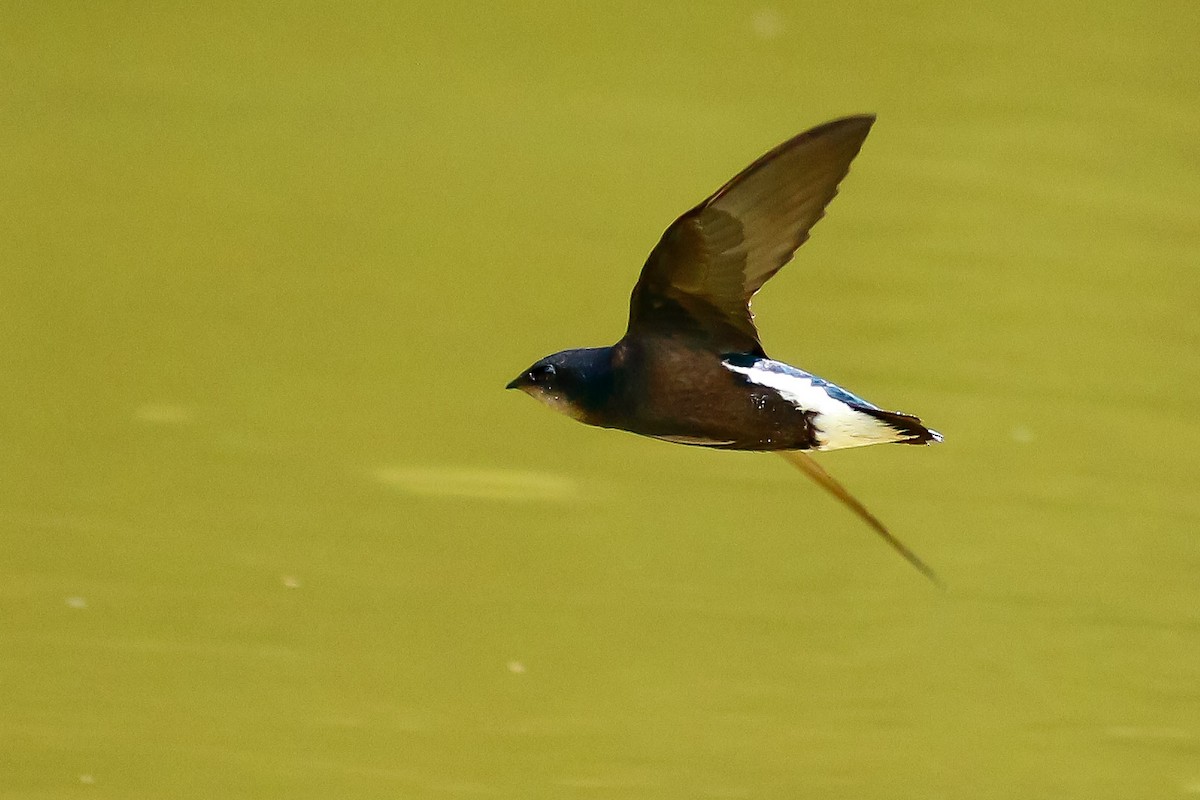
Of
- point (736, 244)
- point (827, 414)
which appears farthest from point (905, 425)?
point (736, 244)

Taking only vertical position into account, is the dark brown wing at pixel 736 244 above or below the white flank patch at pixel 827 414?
above

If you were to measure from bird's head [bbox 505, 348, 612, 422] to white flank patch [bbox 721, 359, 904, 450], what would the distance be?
0.09 m

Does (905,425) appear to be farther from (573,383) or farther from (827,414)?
(573,383)

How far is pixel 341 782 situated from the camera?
6.00 feet

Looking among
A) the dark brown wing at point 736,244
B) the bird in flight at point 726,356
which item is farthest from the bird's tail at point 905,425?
the dark brown wing at point 736,244

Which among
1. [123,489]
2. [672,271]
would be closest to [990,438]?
[123,489]

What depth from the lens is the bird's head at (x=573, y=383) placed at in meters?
1.03

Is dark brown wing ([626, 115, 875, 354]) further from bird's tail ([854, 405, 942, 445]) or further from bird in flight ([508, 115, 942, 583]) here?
bird's tail ([854, 405, 942, 445])

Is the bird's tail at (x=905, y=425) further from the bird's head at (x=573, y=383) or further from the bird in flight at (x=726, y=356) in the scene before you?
the bird's head at (x=573, y=383)

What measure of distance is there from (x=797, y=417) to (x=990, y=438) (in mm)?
1352

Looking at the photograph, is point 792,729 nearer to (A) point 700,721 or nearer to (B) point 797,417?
(A) point 700,721

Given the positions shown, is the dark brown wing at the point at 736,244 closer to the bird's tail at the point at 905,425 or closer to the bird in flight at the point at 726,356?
the bird in flight at the point at 726,356

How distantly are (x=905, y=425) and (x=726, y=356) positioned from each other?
13 centimetres

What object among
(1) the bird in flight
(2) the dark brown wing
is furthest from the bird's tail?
(2) the dark brown wing
